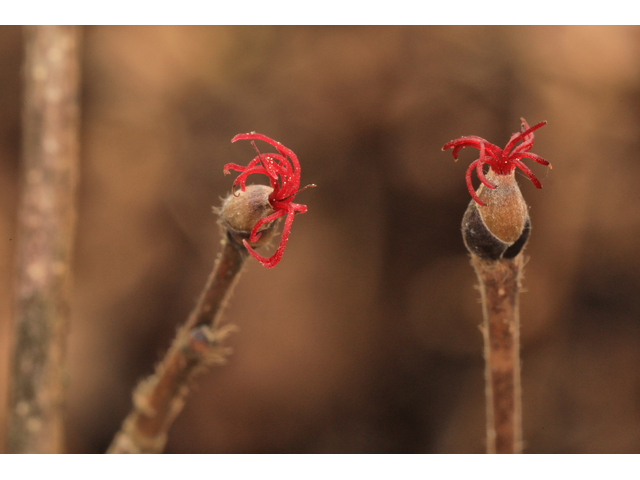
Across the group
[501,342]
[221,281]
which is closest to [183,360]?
[221,281]

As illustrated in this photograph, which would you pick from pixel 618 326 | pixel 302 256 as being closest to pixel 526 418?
pixel 618 326

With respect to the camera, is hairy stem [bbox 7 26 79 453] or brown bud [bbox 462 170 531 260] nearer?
brown bud [bbox 462 170 531 260]

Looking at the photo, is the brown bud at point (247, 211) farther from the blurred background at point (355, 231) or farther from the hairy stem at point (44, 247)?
the blurred background at point (355, 231)

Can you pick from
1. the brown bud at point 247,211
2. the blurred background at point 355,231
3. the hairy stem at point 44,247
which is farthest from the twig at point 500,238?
the blurred background at point 355,231

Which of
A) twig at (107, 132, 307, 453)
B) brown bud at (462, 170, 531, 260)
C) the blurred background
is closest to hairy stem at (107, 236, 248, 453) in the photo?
twig at (107, 132, 307, 453)

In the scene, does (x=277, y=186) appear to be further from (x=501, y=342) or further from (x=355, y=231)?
(x=355, y=231)

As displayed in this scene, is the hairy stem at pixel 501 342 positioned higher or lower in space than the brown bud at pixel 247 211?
lower

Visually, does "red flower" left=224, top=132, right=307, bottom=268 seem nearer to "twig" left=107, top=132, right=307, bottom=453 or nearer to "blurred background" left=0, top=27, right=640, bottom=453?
"twig" left=107, top=132, right=307, bottom=453
